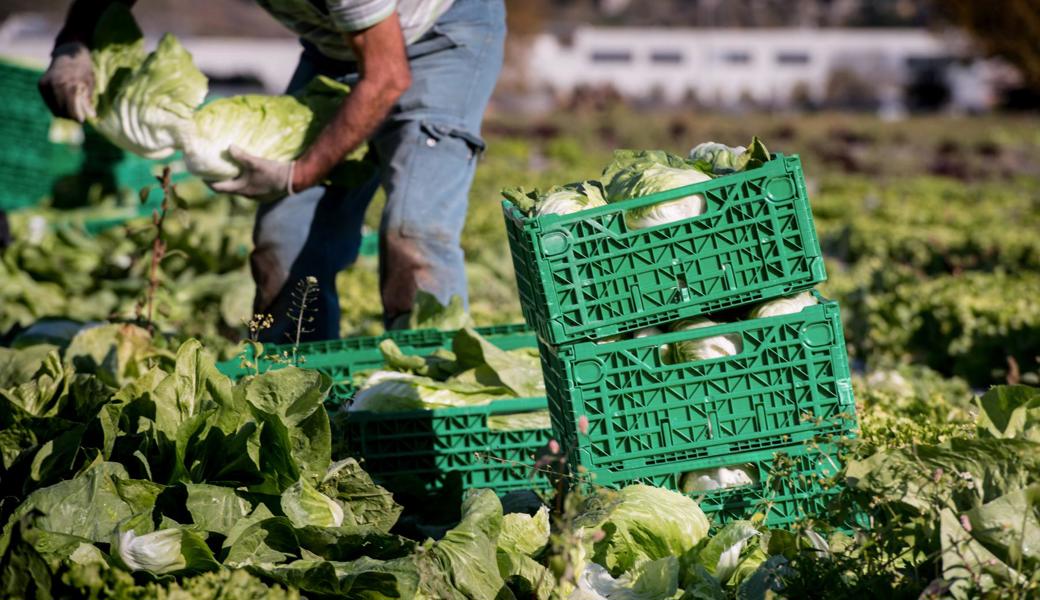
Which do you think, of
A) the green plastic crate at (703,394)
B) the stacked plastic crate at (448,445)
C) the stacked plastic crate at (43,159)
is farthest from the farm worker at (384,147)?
the stacked plastic crate at (43,159)

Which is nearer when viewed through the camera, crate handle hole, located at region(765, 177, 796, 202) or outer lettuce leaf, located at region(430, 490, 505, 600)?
outer lettuce leaf, located at region(430, 490, 505, 600)

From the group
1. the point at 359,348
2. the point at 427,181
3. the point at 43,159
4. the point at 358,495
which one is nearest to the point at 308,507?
the point at 358,495

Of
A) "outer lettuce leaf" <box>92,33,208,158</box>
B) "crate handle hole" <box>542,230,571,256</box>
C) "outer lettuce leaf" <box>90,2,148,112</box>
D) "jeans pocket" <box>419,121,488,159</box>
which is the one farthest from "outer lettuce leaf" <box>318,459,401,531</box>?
"outer lettuce leaf" <box>90,2,148,112</box>

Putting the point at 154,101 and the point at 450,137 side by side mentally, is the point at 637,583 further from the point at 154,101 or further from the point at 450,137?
the point at 154,101

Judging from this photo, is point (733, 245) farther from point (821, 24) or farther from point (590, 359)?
point (821, 24)

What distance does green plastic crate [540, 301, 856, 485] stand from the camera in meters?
2.99

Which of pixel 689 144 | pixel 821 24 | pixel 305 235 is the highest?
pixel 821 24

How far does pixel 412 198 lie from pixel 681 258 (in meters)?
1.84

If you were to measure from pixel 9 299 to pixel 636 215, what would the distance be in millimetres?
4442

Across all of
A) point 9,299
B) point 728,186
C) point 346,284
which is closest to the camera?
point 728,186

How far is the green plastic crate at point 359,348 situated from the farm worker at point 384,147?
1.32ft

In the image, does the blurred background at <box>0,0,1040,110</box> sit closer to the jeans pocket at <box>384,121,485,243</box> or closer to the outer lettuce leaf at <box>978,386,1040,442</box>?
the jeans pocket at <box>384,121,485,243</box>

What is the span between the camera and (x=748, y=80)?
78.1 metres

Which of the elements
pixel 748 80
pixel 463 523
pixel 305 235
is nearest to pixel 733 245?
pixel 463 523
